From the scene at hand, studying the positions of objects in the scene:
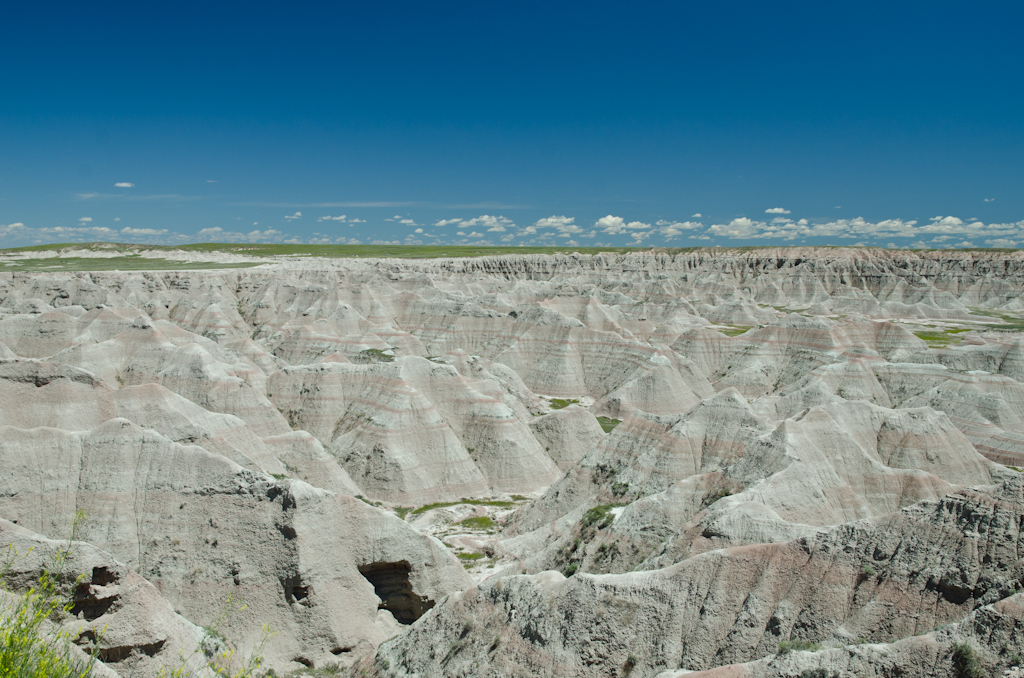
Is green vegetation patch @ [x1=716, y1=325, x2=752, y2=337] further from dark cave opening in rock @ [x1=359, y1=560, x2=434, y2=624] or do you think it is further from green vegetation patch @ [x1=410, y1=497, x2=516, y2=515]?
dark cave opening in rock @ [x1=359, y1=560, x2=434, y2=624]

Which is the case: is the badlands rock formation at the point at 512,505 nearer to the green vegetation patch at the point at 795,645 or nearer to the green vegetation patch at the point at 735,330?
the green vegetation patch at the point at 795,645

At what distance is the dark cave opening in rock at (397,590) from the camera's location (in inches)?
712

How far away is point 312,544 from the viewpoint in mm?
16703

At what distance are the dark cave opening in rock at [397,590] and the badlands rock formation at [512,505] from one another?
0.07 metres

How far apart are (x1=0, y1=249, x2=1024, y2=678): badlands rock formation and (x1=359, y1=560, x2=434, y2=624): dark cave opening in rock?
66 mm

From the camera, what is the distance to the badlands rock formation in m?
11.7

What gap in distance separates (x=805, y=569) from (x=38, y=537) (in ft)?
50.7

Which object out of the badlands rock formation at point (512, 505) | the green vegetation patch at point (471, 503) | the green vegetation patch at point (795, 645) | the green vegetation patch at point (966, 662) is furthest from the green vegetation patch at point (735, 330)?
the green vegetation patch at point (966, 662)

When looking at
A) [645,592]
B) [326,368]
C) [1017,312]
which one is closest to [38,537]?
[645,592]

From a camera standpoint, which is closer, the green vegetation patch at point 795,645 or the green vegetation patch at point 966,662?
the green vegetation patch at point 966,662

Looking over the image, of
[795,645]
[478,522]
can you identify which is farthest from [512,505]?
[795,645]

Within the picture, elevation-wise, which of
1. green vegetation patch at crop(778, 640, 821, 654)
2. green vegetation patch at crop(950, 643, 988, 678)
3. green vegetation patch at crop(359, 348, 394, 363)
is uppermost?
green vegetation patch at crop(950, 643, 988, 678)

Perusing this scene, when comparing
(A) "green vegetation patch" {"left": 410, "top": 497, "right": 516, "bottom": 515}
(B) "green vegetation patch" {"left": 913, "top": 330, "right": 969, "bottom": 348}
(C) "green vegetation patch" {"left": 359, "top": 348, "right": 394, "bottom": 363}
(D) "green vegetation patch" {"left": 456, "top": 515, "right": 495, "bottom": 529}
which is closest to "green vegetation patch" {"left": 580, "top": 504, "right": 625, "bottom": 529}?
(D) "green vegetation patch" {"left": 456, "top": 515, "right": 495, "bottom": 529}

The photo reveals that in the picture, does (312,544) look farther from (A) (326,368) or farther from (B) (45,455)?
(A) (326,368)
